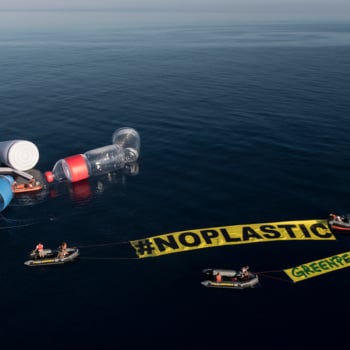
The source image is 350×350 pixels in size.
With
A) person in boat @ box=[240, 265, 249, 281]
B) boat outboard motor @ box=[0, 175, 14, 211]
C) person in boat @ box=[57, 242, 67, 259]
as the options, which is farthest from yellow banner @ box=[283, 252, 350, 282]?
boat outboard motor @ box=[0, 175, 14, 211]

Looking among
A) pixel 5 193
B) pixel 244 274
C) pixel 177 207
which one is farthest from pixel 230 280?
pixel 5 193

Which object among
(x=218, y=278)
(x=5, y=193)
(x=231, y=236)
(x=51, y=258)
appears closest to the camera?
(x=218, y=278)

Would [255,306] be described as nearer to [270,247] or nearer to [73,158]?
[270,247]

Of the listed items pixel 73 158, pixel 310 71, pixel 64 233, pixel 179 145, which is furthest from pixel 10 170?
pixel 310 71

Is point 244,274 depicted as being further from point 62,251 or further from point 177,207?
point 62,251

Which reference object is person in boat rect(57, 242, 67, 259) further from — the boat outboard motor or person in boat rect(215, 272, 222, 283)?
person in boat rect(215, 272, 222, 283)

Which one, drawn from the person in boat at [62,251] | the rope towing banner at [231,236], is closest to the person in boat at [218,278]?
the rope towing banner at [231,236]
